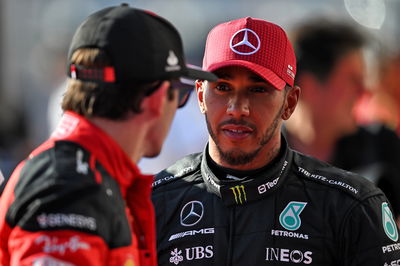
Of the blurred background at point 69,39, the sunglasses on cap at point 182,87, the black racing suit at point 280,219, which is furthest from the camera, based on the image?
the blurred background at point 69,39

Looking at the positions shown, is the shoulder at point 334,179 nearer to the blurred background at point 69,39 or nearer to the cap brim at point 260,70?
the cap brim at point 260,70

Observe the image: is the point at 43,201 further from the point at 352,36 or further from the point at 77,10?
the point at 77,10

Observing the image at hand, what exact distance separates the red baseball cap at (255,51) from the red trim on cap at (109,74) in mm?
1157

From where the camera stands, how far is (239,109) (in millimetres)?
3473

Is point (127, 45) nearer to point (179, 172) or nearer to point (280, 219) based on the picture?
point (280, 219)

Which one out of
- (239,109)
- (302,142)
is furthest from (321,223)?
(302,142)

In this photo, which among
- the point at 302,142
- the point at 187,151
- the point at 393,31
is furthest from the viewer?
the point at 393,31

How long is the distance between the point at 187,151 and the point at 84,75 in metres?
4.20

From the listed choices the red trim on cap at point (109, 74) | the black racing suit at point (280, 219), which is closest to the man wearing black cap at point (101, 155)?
the red trim on cap at point (109, 74)

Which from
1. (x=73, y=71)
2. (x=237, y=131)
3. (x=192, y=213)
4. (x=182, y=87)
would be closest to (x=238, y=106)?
(x=237, y=131)

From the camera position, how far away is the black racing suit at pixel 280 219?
3277mm

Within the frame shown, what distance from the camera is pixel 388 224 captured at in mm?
3369

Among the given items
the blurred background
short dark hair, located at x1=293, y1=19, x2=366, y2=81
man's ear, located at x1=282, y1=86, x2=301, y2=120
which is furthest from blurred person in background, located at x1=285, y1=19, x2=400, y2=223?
man's ear, located at x1=282, y1=86, x2=301, y2=120

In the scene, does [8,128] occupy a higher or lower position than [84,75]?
lower
